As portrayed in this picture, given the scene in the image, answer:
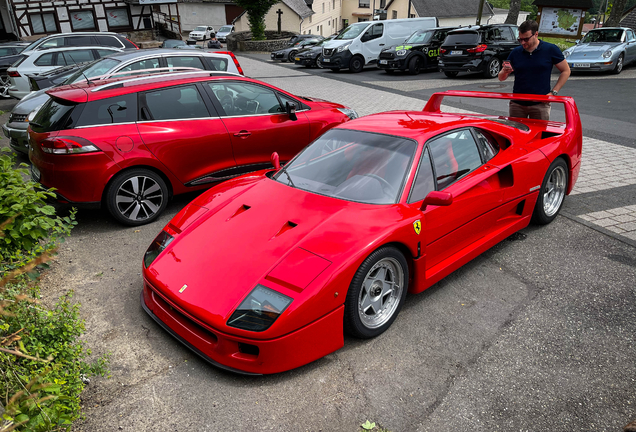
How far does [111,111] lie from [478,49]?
561 inches

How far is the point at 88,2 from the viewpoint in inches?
1411

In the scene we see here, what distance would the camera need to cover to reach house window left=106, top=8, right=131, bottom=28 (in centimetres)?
3677

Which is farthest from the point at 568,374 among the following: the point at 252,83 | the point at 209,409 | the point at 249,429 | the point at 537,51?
the point at 252,83

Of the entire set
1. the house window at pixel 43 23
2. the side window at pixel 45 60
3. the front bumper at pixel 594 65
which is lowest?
the front bumper at pixel 594 65

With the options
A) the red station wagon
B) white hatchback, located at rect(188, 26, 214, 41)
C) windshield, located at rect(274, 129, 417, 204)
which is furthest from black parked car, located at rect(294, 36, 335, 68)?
white hatchback, located at rect(188, 26, 214, 41)

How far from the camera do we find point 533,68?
5859 mm

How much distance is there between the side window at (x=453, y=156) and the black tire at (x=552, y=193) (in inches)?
44.4

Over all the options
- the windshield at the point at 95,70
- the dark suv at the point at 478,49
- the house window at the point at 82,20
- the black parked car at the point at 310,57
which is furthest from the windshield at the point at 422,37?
the house window at the point at 82,20

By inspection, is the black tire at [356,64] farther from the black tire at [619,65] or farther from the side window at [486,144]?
the side window at [486,144]

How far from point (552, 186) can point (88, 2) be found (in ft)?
131

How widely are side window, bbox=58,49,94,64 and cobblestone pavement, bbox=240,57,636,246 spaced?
5859 mm

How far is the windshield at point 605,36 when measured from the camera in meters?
17.4

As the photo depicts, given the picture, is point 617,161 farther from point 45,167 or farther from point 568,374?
point 45,167

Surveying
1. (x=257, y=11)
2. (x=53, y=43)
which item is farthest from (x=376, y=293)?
(x=257, y=11)
